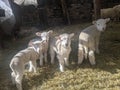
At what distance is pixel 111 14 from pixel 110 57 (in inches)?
161

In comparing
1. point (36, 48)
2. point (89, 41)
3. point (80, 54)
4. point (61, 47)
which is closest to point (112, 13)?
point (89, 41)

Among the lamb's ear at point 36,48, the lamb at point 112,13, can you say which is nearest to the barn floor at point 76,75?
the lamb's ear at point 36,48

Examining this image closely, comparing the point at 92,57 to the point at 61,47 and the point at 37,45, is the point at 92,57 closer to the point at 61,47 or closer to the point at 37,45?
the point at 61,47

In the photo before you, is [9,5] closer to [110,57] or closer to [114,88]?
[110,57]

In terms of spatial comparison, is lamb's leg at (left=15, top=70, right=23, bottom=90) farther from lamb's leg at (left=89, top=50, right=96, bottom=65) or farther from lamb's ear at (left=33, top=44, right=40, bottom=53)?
lamb's leg at (left=89, top=50, right=96, bottom=65)

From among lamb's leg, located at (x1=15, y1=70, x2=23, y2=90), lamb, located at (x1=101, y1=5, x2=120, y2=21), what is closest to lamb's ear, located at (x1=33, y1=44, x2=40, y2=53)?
lamb's leg, located at (x1=15, y1=70, x2=23, y2=90)

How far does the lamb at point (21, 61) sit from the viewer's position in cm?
668

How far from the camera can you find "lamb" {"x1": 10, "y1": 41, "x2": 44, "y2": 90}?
21.9 ft

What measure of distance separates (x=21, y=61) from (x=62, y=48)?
1033 mm

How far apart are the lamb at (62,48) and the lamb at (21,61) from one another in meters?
0.33

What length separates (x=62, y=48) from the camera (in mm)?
7383

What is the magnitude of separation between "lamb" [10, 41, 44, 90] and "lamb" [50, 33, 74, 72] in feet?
1.09

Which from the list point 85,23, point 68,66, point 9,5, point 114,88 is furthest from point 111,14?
point 114,88

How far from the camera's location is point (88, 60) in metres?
7.94
